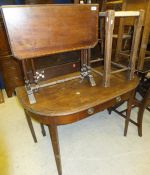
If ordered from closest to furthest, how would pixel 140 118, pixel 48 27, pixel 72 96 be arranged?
pixel 48 27 → pixel 72 96 → pixel 140 118

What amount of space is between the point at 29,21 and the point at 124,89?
0.95 metres

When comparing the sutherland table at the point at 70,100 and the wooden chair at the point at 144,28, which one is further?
the wooden chair at the point at 144,28

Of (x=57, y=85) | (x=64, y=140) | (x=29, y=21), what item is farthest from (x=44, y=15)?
(x=64, y=140)

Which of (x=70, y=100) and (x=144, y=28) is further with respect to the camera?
(x=144, y=28)

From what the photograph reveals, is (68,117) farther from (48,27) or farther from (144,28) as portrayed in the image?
(144,28)

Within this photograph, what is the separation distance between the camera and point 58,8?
44.1 inches

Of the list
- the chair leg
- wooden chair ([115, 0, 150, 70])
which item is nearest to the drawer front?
the chair leg

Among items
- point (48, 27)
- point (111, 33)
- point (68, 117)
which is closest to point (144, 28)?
point (111, 33)

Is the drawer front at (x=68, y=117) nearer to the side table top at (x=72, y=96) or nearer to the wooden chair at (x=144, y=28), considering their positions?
the side table top at (x=72, y=96)

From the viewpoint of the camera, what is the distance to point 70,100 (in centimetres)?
122

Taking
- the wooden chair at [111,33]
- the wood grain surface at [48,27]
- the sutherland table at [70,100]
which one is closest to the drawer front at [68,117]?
the sutherland table at [70,100]

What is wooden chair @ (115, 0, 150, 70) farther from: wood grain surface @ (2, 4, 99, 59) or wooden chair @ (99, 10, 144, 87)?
wood grain surface @ (2, 4, 99, 59)

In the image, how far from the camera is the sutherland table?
1124 mm

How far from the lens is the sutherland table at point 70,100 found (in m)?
1.12
